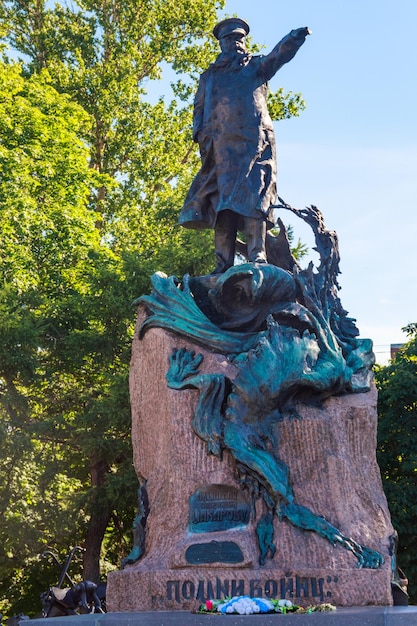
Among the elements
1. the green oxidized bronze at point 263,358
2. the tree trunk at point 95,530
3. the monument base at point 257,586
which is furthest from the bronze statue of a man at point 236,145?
the tree trunk at point 95,530

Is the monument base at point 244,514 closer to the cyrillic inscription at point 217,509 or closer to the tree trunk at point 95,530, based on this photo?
the cyrillic inscription at point 217,509

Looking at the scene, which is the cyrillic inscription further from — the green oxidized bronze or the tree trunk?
the tree trunk

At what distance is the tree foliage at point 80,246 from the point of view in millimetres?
17844

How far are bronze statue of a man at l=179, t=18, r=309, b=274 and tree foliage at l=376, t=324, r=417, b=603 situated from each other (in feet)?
22.8

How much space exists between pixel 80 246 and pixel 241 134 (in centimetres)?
1187

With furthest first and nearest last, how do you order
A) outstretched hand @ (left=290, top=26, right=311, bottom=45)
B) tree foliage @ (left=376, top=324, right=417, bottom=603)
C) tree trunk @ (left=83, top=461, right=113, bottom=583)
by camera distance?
tree trunk @ (left=83, top=461, right=113, bottom=583), tree foliage @ (left=376, top=324, right=417, bottom=603), outstretched hand @ (left=290, top=26, right=311, bottom=45)

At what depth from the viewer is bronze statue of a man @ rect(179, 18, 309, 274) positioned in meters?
9.65

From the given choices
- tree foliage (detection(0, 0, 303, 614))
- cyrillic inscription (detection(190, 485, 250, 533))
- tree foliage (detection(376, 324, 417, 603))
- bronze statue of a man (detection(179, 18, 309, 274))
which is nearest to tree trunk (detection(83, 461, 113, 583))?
tree foliage (detection(0, 0, 303, 614))

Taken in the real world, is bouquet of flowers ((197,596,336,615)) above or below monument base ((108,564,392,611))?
below

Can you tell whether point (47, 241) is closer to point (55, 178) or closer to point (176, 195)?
point (55, 178)

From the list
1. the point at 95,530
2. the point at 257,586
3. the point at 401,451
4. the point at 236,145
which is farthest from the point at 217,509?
the point at 95,530

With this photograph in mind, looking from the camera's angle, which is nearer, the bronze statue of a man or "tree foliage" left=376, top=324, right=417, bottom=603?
the bronze statue of a man

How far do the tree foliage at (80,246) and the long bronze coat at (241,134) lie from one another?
8.24m

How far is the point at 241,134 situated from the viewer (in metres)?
9.70
